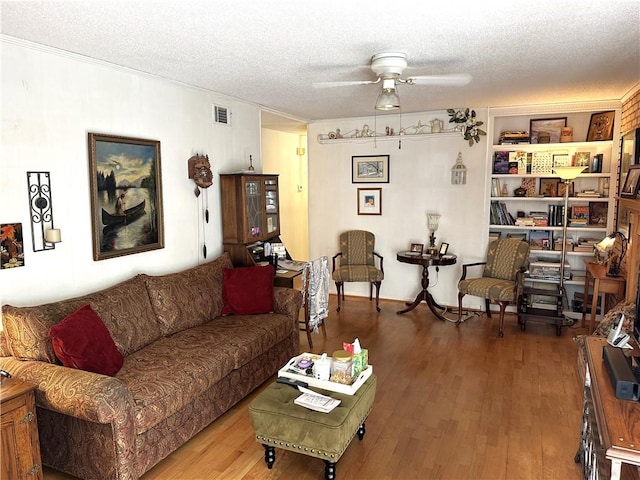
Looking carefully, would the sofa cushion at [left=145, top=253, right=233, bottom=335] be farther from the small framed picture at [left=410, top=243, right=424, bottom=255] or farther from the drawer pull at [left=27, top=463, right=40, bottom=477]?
the small framed picture at [left=410, top=243, right=424, bottom=255]

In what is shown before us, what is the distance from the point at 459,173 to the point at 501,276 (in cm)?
133

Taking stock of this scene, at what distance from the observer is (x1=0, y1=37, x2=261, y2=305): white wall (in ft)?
8.92

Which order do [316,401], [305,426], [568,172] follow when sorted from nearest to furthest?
[305,426]
[316,401]
[568,172]

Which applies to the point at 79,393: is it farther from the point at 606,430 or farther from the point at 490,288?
the point at 490,288

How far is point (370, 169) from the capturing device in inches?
244

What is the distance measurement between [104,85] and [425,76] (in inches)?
96.3

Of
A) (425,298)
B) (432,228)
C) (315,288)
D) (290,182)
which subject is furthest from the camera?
(290,182)

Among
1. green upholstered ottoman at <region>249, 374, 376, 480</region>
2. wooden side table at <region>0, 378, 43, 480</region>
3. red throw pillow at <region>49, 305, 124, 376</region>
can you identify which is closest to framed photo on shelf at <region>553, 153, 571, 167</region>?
green upholstered ottoman at <region>249, 374, 376, 480</region>

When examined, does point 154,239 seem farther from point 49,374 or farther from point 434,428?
point 434,428

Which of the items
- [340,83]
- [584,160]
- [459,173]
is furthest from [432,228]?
[340,83]

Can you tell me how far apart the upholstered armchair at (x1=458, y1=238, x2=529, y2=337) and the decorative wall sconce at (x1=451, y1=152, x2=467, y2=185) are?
0.85 metres

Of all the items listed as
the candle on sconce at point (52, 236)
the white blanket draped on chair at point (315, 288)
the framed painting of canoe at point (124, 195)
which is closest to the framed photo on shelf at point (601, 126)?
the white blanket draped on chair at point (315, 288)

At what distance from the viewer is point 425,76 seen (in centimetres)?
373

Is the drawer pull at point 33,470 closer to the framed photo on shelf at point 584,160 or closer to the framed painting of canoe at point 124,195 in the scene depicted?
the framed painting of canoe at point 124,195
